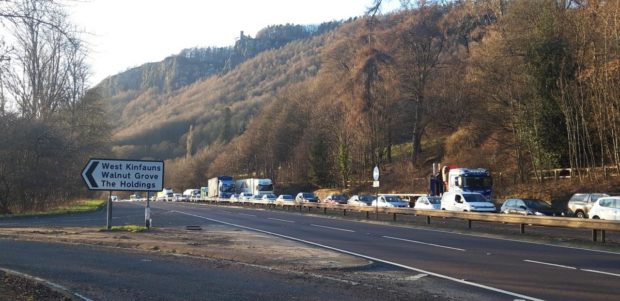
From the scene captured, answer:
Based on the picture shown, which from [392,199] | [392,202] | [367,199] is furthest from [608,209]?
[367,199]

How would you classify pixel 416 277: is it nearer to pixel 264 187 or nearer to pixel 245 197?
pixel 245 197

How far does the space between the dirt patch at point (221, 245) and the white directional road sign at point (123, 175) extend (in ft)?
6.18

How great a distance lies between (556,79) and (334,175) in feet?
119

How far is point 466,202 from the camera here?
34.5 meters

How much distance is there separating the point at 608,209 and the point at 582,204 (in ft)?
19.2

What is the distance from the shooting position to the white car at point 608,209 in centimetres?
2592

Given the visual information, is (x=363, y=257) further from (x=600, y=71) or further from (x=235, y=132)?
(x=235, y=132)

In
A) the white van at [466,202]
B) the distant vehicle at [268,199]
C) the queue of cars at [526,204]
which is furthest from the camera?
the distant vehicle at [268,199]

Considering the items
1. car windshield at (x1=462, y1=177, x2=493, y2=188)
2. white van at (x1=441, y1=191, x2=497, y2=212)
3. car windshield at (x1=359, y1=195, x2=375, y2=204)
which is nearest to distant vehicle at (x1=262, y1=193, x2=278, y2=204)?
car windshield at (x1=359, y1=195, x2=375, y2=204)

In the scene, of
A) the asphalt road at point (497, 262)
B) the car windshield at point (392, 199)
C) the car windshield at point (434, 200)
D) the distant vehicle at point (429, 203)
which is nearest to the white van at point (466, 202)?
A: the distant vehicle at point (429, 203)

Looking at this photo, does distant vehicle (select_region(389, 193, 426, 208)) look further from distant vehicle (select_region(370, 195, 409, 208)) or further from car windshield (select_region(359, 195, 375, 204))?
car windshield (select_region(359, 195, 375, 204))

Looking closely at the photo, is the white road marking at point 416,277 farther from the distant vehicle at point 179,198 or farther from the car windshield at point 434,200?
the distant vehicle at point 179,198

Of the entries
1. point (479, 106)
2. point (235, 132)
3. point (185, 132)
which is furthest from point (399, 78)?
point (185, 132)

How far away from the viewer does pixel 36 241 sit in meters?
21.0
